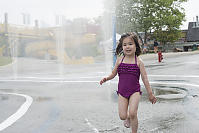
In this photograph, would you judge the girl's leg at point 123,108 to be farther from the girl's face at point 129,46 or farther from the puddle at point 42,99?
the puddle at point 42,99

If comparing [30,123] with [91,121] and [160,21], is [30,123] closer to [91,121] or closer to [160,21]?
[91,121]

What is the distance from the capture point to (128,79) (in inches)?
154

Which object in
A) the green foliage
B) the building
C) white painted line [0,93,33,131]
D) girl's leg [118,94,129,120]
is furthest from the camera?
the building

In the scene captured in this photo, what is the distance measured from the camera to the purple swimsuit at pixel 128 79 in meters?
3.89

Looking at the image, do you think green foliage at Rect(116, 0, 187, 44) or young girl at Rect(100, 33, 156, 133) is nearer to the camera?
young girl at Rect(100, 33, 156, 133)

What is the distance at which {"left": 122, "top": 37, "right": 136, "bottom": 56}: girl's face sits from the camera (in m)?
3.99

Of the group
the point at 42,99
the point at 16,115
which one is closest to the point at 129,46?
the point at 16,115

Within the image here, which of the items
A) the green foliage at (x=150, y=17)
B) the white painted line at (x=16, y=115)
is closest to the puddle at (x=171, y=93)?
the white painted line at (x=16, y=115)

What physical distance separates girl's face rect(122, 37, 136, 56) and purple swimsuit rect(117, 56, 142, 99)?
0.53 feet

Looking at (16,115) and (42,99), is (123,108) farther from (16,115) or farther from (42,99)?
(42,99)

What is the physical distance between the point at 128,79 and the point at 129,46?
439 millimetres

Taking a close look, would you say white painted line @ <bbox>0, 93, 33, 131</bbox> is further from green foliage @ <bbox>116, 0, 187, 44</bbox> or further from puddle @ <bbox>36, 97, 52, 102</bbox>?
green foliage @ <bbox>116, 0, 187, 44</bbox>

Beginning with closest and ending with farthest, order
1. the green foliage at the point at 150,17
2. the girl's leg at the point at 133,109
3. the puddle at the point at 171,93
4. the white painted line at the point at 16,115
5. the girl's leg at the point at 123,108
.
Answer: the girl's leg at the point at 133,109
the girl's leg at the point at 123,108
the white painted line at the point at 16,115
the puddle at the point at 171,93
the green foliage at the point at 150,17

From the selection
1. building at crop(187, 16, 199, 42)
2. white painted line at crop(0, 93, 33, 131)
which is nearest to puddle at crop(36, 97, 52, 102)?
white painted line at crop(0, 93, 33, 131)
